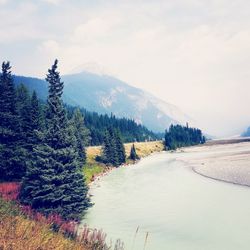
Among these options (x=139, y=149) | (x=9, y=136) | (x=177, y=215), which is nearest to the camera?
(x=177, y=215)

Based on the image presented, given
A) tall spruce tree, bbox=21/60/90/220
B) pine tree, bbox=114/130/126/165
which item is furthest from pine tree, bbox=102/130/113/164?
tall spruce tree, bbox=21/60/90/220

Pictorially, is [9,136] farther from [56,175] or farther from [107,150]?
[107,150]

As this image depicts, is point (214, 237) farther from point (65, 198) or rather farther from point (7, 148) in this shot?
point (7, 148)

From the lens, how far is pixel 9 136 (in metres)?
45.5

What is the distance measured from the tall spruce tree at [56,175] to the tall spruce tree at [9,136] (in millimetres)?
11530

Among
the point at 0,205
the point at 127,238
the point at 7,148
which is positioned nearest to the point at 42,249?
the point at 0,205

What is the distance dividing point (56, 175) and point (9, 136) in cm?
1644

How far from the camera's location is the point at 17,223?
14789mm

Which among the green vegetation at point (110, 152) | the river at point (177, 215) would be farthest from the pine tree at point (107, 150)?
the river at point (177, 215)

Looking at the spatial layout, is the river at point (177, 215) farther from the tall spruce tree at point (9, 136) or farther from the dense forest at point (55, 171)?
the tall spruce tree at point (9, 136)

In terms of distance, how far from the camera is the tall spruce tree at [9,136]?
44500 mm

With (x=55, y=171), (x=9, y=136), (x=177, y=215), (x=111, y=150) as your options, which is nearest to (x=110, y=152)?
(x=111, y=150)

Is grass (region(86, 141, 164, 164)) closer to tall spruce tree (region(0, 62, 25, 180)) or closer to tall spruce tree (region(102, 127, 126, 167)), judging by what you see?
tall spruce tree (region(102, 127, 126, 167))

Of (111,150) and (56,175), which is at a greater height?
(111,150)
